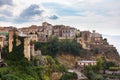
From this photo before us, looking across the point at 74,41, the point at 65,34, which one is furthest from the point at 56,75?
the point at 65,34

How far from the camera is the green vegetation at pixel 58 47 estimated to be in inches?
2350

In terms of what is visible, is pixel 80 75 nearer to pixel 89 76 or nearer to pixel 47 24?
pixel 89 76

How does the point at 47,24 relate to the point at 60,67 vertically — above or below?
above

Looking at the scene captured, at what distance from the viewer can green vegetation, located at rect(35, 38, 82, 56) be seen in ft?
196

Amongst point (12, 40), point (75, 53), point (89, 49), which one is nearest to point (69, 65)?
point (75, 53)

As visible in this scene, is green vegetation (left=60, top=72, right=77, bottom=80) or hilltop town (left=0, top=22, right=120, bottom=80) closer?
green vegetation (left=60, top=72, right=77, bottom=80)

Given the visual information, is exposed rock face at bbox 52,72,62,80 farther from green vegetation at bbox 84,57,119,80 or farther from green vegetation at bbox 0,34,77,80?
green vegetation at bbox 84,57,119,80

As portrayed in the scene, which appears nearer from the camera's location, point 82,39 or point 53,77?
point 53,77

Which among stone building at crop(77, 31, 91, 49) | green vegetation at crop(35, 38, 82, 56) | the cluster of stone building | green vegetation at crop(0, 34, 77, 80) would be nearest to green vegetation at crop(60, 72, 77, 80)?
green vegetation at crop(0, 34, 77, 80)

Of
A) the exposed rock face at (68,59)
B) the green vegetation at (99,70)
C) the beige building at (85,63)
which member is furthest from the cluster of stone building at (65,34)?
the green vegetation at (99,70)

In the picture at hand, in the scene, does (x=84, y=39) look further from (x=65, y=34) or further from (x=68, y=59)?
(x=68, y=59)

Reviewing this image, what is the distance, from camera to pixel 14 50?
43.2 meters

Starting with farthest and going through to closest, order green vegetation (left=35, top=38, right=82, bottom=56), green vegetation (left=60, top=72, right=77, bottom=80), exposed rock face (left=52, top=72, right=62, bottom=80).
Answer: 1. green vegetation (left=35, top=38, right=82, bottom=56)
2. green vegetation (left=60, top=72, right=77, bottom=80)
3. exposed rock face (left=52, top=72, right=62, bottom=80)

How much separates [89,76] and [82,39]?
15.2 metres
